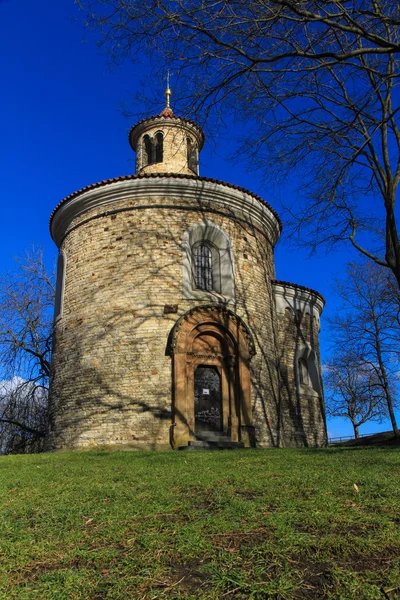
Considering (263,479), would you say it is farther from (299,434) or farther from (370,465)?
(299,434)

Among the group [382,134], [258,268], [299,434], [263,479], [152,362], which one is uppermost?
[382,134]

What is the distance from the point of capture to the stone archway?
13.3 metres

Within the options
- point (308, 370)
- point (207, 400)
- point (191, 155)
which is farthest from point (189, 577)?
point (191, 155)

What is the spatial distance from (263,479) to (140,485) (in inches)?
56.0

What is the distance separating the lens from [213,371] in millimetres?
14320

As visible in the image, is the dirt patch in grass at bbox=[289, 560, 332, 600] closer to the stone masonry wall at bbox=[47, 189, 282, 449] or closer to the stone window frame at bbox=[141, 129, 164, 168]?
the stone masonry wall at bbox=[47, 189, 282, 449]

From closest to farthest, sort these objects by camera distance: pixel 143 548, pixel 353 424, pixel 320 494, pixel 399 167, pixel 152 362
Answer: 1. pixel 143 548
2. pixel 320 494
3. pixel 399 167
4. pixel 152 362
5. pixel 353 424

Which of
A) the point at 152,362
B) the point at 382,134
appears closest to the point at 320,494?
the point at 152,362

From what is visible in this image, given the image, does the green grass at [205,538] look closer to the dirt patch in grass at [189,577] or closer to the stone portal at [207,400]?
the dirt patch in grass at [189,577]

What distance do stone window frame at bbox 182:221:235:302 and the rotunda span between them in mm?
35

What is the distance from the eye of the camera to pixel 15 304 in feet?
71.5

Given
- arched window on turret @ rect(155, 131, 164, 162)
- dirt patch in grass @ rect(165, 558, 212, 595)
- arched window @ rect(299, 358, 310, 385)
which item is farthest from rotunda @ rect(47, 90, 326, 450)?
dirt patch in grass @ rect(165, 558, 212, 595)

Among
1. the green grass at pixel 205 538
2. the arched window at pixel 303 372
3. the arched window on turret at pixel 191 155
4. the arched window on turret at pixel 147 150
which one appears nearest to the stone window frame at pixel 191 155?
the arched window on turret at pixel 191 155

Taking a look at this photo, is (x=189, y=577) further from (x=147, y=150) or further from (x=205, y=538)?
(x=147, y=150)
